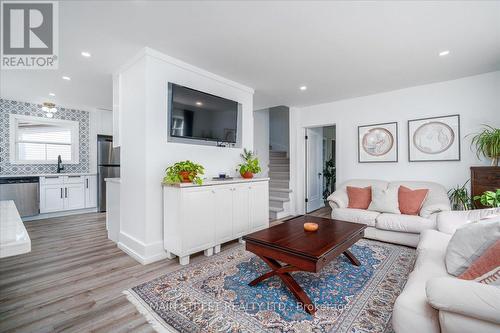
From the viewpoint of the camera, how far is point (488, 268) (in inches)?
47.3

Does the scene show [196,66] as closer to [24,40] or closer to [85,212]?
[24,40]

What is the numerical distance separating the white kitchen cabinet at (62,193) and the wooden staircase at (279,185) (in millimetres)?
4390

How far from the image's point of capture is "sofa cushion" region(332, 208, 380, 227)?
3.35 metres

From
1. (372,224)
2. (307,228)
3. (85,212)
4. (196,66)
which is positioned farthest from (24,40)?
(372,224)

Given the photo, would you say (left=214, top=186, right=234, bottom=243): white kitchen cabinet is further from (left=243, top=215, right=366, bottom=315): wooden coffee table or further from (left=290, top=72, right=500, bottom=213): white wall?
(left=290, top=72, right=500, bottom=213): white wall

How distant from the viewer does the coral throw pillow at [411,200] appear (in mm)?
3268

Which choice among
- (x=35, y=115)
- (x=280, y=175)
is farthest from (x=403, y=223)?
(x=35, y=115)

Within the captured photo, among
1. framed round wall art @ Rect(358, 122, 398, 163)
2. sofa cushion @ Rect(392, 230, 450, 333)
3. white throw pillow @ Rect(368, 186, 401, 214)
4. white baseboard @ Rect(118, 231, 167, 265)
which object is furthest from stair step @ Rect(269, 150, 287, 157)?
sofa cushion @ Rect(392, 230, 450, 333)

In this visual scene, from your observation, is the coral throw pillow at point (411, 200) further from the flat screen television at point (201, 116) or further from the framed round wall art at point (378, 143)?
the flat screen television at point (201, 116)

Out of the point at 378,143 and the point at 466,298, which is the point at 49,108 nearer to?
the point at 466,298

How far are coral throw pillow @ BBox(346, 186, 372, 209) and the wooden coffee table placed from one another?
1.37 m

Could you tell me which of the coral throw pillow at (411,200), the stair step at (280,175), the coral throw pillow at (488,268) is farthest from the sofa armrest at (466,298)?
the stair step at (280,175)

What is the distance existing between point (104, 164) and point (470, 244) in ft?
20.9

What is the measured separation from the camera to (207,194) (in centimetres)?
274
